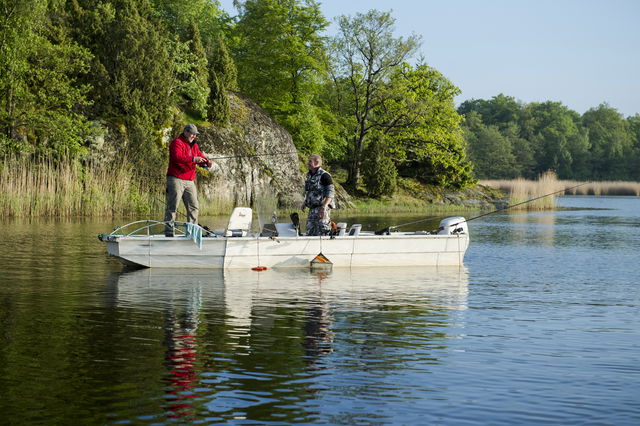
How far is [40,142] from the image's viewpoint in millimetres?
28500

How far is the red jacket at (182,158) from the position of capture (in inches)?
541

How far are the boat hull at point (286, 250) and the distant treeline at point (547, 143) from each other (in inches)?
3625

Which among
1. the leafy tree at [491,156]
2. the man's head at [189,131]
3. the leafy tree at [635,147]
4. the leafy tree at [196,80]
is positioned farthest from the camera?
the leafy tree at [635,147]

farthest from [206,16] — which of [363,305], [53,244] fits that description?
[363,305]

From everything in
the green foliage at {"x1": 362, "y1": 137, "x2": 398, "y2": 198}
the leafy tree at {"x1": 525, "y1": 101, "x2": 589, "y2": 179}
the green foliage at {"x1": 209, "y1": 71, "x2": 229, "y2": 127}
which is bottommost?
the green foliage at {"x1": 362, "y1": 137, "x2": 398, "y2": 198}

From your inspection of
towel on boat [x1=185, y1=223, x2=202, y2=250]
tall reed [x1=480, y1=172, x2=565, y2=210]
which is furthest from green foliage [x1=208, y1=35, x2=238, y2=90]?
towel on boat [x1=185, y1=223, x2=202, y2=250]

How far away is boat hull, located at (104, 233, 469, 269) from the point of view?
13.5 m

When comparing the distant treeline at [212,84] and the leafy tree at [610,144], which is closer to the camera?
the distant treeline at [212,84]

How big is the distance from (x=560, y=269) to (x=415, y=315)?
263 inches

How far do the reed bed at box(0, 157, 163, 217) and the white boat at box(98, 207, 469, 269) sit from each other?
40.3 ft

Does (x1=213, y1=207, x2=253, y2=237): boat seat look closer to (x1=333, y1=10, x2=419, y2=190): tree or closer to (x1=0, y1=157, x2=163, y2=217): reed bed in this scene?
(x1=0, y1=157, x2=163, y2=217): reed bed

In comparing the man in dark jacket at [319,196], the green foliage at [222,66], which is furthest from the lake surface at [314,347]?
the green foliage at [222,66]

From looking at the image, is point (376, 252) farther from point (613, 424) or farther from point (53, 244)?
point (613, 424)

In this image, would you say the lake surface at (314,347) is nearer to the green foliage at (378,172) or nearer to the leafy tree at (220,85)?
the leafy tree at (220,85)
